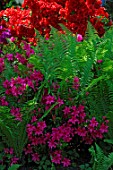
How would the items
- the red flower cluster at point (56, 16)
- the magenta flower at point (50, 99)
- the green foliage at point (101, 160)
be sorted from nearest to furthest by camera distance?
the green foliage at point (101, 160)
the magenta flower at point (50, 99)
the red flower cluster at point (56, 16)

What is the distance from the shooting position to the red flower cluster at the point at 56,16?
639cm

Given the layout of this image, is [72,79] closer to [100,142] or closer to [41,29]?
[100,142]

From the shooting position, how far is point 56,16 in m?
6.52

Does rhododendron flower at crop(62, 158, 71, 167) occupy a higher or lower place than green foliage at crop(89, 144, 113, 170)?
higher

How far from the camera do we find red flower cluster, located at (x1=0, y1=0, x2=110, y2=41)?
21.0 ft

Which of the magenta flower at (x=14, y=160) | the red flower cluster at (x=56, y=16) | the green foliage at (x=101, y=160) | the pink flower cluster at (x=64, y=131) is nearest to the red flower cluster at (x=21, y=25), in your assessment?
the red flower cluster at (x=56, y=16)

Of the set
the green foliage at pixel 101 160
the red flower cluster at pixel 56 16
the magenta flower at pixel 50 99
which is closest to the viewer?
the green foliage at pixel 101 160

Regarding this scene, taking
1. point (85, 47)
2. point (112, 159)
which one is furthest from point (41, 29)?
point (112, 159)

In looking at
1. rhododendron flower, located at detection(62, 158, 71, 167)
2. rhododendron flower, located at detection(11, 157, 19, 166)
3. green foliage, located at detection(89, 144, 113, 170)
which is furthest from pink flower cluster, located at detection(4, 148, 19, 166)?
green foliage, located at detection(89, 144, 113, 170)

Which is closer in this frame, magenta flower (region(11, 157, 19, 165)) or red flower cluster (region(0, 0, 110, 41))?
magenta flower (region(11, 157, 19, 165))

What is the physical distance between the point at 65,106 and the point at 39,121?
253 mm

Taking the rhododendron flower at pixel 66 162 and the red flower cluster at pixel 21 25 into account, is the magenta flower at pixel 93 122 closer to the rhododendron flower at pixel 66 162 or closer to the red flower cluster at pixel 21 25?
the rhododendron flower at pixel 66 162

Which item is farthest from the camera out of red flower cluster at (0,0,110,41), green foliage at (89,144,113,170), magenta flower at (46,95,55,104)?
red flower cluster at (0,0,110,41)

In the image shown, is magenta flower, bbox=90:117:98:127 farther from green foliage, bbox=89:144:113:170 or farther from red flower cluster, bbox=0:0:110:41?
red flower cluster, bbox=0:0:110:41
